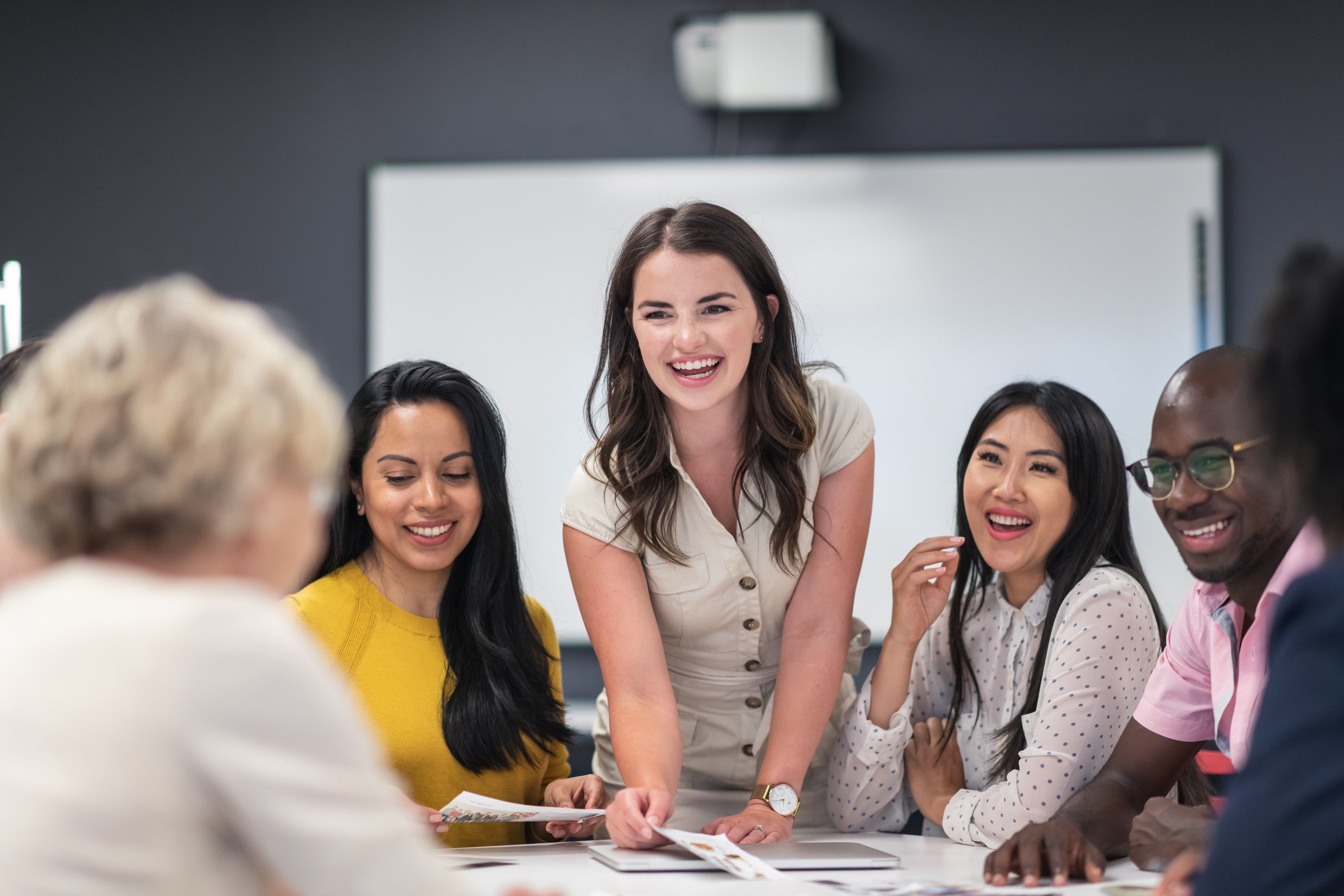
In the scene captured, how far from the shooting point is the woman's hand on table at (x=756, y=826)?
6.23 ft

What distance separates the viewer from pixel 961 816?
6.54 ft

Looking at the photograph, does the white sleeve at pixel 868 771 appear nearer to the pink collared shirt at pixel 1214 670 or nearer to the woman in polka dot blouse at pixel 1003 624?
the woman in polka dot blouse at pixel 1003 624

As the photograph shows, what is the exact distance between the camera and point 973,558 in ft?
7.54

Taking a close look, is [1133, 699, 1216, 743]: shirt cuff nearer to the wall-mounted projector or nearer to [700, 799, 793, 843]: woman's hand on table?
[700, 799, 793, 843]: woman's hand on table

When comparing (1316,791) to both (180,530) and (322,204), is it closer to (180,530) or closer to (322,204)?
(180,530)

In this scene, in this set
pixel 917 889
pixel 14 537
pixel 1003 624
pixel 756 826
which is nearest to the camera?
pixel 14 537

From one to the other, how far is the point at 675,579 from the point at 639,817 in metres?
0.48

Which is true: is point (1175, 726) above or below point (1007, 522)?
below

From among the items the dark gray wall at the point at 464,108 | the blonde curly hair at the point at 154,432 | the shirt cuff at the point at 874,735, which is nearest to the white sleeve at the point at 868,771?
the shirt cuff at the point at 874,735

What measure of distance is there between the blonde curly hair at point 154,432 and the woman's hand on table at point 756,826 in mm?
1202

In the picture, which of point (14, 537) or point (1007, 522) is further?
point (1007, 522)

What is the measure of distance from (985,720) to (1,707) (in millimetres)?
1717

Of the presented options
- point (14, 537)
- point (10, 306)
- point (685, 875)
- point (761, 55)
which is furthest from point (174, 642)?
point (761, 55)

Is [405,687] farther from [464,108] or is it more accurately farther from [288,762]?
[464,108]
